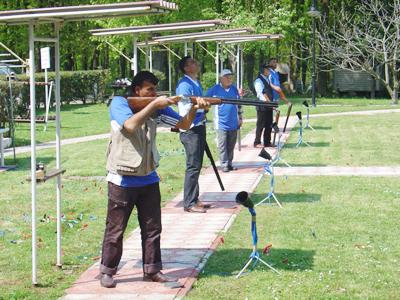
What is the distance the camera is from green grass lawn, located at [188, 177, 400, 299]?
616cm

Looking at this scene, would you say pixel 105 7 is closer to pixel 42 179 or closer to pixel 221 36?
pixel 42 179

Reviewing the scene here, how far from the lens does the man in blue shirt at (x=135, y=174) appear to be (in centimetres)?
601

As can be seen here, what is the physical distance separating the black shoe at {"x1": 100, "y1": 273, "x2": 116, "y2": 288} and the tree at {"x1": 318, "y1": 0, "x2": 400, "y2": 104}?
87.1 ft

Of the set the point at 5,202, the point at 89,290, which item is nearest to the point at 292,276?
the point at 89,290

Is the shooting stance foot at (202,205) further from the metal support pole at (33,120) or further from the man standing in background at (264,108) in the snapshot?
the man standing in background at (264,108)

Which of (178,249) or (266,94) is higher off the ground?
(266,94)

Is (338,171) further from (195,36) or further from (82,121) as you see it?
(82,121)

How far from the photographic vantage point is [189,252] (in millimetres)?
7426

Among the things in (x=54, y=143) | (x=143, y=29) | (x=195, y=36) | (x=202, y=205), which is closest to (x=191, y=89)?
(x=143, y=29)

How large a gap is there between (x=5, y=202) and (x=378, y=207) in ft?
17.0

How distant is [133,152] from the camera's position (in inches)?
238

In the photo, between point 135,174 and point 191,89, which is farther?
point 191,89

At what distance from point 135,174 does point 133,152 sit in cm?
19

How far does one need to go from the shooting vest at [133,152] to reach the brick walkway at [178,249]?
3.25ft
